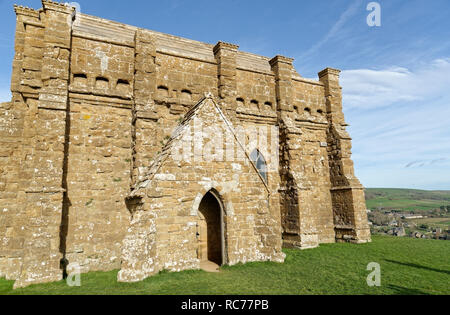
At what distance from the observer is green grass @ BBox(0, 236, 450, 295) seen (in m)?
6.27

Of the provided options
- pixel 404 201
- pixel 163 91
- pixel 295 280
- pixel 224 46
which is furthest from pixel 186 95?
pixel 404 201

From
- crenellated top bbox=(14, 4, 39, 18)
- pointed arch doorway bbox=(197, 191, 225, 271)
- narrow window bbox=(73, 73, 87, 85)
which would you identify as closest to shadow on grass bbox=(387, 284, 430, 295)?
pointed arch doorway bbox=(197, 191, 225, 271)

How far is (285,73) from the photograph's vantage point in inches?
551

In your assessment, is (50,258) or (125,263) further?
(50,258)

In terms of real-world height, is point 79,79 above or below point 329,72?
below

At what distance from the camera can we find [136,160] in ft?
32.3

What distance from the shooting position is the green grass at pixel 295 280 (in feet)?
20.6

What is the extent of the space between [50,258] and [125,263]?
271 cm

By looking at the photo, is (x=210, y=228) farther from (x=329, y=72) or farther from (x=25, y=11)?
(x=329, y=72)

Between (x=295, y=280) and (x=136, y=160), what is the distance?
6583mm

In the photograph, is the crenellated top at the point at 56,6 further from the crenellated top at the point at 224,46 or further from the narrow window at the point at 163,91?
the crenellated top at the point at 224,46

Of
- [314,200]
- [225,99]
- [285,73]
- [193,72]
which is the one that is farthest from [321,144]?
[193,72]

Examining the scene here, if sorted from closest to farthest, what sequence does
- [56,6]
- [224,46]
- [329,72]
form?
[56,6] → [224,46] → [329,72]

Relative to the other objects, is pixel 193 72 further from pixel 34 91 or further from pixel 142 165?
pixel 34 91
